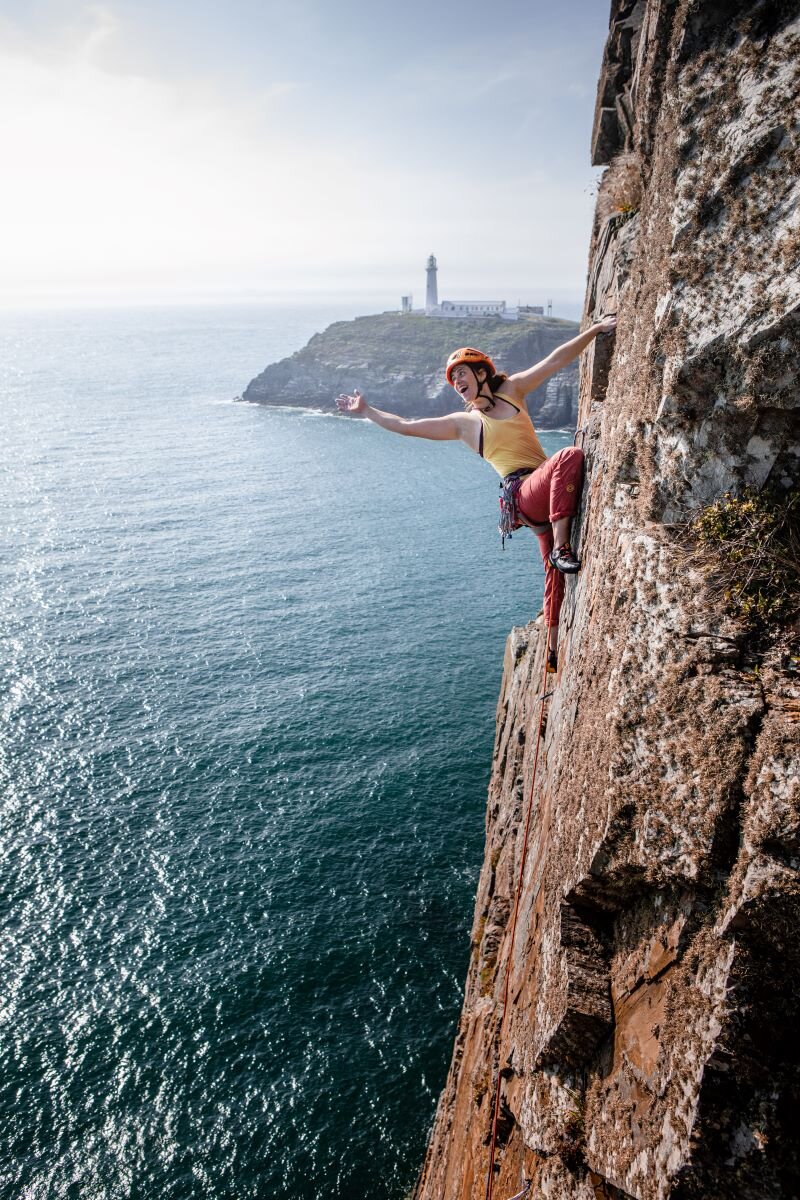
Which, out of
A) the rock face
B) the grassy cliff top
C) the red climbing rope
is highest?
the grassy cliff top

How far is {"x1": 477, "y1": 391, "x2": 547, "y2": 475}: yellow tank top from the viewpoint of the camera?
37.3 ft

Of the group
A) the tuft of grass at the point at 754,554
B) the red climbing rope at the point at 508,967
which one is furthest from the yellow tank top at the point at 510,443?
the tuft of grass at the point at 754,554

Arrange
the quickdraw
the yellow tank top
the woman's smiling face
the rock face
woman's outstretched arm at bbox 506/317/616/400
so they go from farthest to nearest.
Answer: the quickdraw → the yellow tank top → the woman's smiling face → woman's outstretched arm at bbox 506/317/616/400 → the rock face

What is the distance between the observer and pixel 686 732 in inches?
271

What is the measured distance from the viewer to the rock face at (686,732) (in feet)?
19.0

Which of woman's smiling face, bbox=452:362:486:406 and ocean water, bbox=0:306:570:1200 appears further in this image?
ocean water, bbox=0:306:570:1200

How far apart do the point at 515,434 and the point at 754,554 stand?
17.4 feet

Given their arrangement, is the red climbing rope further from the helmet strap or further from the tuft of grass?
the tuft of grass

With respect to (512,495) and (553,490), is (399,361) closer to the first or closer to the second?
(512,495)

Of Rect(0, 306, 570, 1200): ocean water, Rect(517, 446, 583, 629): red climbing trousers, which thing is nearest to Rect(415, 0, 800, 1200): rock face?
Rect(517, 446, 583, 629): red climbing trousers

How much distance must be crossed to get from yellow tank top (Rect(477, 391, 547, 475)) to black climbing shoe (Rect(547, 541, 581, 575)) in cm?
156

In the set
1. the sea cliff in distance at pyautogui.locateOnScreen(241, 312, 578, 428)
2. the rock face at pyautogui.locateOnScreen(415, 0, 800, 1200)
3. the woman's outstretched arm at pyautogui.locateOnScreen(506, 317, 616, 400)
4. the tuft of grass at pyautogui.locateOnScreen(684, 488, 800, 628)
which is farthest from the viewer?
the sea cliff in distance at pyautogui.locateOnScreen(241, 312, 578, 428)

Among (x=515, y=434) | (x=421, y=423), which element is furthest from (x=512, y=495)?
(x=421, y=423)

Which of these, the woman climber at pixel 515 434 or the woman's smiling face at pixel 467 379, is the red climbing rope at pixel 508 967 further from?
the woman's smiling face at pixel 467 379
